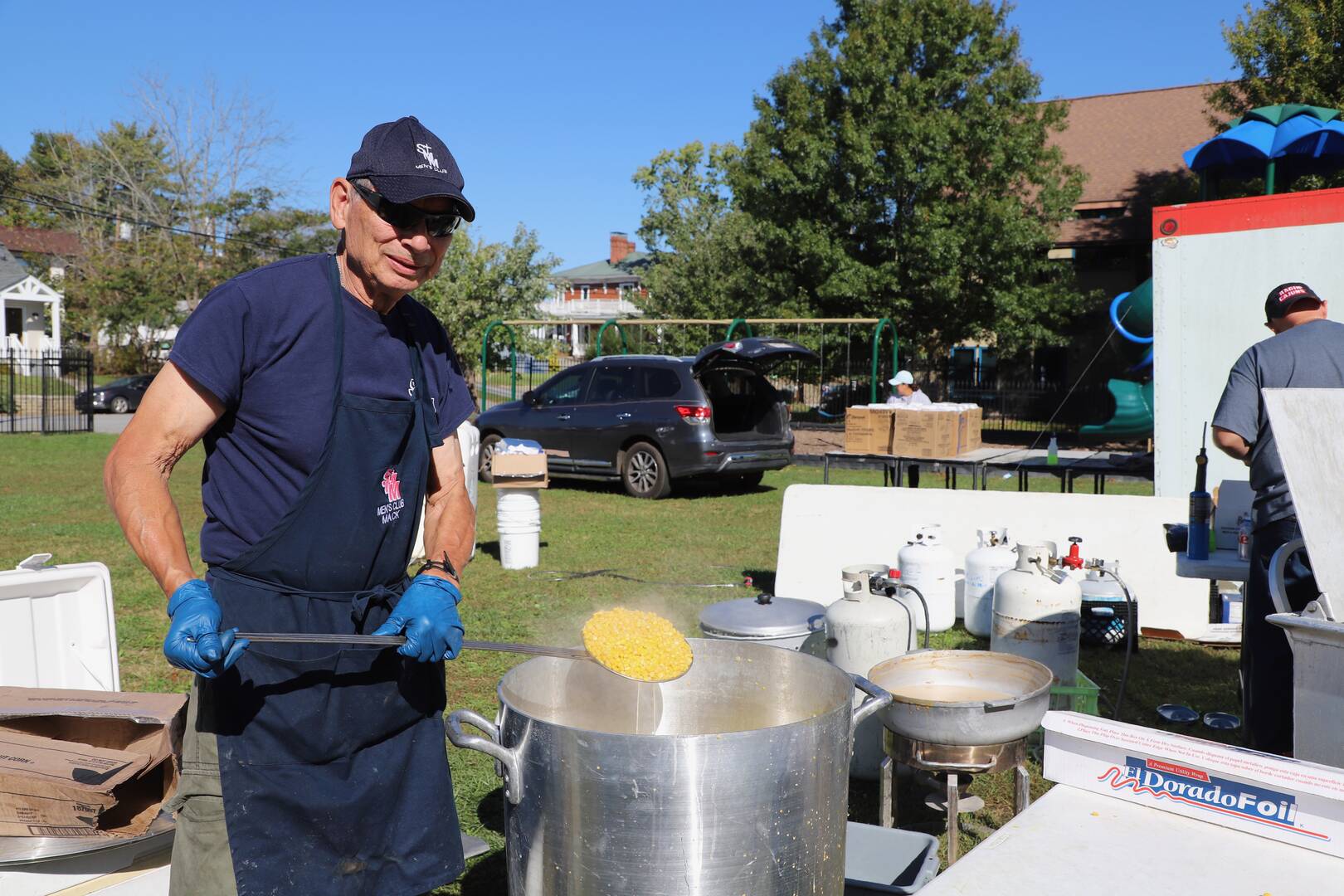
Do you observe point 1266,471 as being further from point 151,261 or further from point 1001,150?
point 151,261

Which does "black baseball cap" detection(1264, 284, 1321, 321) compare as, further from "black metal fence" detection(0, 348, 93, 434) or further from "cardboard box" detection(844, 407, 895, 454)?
"black metal fence" detection(0, 348, 93, 434)

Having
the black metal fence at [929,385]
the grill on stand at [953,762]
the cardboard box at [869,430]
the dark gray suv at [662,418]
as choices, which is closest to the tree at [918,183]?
the black metal fence at [929,385]

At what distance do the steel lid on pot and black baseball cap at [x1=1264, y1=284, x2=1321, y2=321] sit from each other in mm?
2278

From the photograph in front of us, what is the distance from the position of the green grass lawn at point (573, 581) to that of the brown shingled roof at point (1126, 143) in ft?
52.5

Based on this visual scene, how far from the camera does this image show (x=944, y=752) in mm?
3365

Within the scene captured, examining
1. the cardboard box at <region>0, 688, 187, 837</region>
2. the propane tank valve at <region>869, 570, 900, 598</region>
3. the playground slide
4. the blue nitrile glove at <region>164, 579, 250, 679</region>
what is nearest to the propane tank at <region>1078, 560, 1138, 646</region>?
the propane tank valve at <region>869, 570, 900, 598</region>

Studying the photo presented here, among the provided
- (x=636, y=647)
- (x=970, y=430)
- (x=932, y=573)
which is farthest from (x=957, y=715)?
(x=970, y=430)

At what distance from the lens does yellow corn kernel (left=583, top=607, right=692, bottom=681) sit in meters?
2.24

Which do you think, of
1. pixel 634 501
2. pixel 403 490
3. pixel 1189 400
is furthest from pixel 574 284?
pixel 403 490

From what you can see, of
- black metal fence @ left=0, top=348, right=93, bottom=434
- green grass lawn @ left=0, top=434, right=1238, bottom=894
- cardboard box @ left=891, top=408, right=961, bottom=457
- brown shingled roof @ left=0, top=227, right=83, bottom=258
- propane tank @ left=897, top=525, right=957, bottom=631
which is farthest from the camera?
brown shingled roof @ left=0, top=227, right=83, bottom=258

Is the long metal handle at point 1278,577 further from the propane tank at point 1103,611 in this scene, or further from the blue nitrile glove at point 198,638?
the propane tank at point 1103,611

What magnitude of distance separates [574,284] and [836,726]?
2879 inches

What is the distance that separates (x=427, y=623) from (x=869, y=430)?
9.63 metres

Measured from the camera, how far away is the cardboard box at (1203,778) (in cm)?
169
